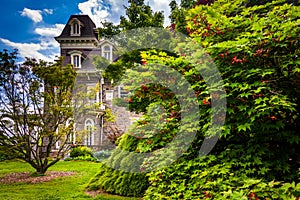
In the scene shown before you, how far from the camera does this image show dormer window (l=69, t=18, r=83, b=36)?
751 inches

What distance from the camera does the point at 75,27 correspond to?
63.2 feet

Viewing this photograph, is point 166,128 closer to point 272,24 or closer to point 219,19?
point 219,19

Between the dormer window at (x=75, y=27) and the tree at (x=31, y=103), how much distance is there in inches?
362

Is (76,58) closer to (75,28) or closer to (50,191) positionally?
(75,28)

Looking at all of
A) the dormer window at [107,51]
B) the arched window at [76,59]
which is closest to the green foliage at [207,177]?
the dormer window at [107,51]

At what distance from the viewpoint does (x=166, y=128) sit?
4270mm

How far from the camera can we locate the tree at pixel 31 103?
32.7ft

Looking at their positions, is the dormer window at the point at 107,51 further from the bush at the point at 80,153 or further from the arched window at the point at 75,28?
the bush at the point at 80,153

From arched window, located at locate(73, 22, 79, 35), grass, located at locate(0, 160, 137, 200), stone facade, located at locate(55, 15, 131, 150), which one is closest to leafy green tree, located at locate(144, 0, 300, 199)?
→ grass, located at locate(0, 160, 137, 200)

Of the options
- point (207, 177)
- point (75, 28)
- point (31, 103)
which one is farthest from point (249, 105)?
point (75, 28)

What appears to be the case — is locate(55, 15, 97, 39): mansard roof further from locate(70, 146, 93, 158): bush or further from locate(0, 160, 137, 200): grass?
locate(0, 160, 137, 200): grass

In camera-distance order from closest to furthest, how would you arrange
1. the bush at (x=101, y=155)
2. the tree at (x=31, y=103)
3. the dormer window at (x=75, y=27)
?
the tree at (x=31, y=103), the bush at (x=101, y=155), the dormer window at (x=75, y=27)

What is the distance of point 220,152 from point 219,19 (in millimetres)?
1951

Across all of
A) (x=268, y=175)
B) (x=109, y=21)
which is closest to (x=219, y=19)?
(x=268, y=175)
